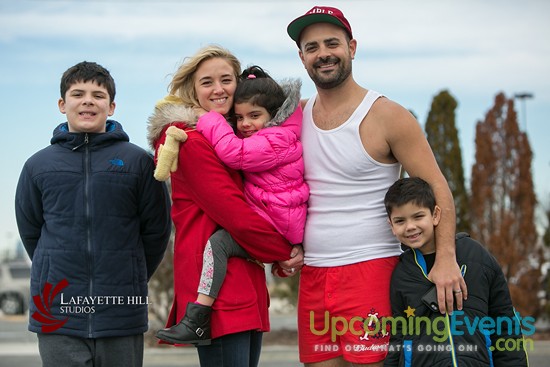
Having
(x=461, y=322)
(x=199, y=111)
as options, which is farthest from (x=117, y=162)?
(x=461, y=322)

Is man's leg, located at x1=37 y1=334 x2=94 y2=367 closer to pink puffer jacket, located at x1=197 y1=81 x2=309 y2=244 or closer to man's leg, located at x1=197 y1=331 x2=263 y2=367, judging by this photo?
man's leg, located at x1=197 y1=331 x2=263 y2=367

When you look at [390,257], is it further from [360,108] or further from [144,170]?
[144,170]

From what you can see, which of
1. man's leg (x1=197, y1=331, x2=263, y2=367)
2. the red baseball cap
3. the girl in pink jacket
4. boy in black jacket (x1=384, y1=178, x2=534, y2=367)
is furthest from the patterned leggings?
the red baseball cap

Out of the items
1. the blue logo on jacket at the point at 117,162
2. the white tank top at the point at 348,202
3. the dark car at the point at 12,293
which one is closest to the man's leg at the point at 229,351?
the white tank top at the point at 348,202

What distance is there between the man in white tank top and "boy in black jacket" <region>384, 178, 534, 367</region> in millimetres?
76

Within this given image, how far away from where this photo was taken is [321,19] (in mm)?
3977

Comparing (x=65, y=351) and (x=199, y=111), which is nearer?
(x=65, y=351)

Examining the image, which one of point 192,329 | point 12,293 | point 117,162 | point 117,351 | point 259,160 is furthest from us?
point 12,293

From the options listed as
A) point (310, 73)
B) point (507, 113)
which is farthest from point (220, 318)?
point (507, 113)

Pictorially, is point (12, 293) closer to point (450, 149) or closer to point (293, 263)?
point (450, 149)

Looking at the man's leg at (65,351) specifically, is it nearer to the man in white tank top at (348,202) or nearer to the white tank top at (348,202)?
the man in white tank top at (348,202)

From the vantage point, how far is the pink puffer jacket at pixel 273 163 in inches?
145

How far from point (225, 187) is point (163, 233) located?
69cm

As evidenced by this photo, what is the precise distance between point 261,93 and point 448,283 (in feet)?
4.62
